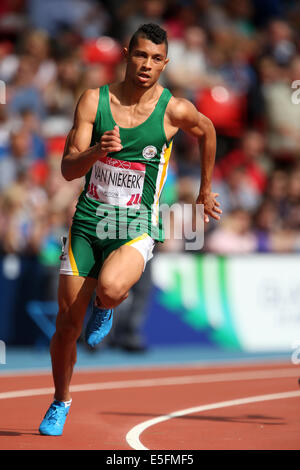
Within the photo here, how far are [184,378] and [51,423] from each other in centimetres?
429

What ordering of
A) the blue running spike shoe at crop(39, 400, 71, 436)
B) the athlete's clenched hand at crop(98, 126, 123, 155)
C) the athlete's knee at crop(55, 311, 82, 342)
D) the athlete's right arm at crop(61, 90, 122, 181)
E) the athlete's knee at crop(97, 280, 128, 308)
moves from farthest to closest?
1. the blue running spike shoe at crop(39, 400, 71, 436)
2. the athlete's knee at crop(55, 311, 82, 342)
3. the athlete's knee at crop(97, 280, 128, 308)
4. the athlete's right arm at crop(61, 90, 122, 181)
5. the athlete's clenched hand at crop(98, 126, 123, 155)

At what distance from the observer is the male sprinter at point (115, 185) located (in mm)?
6516

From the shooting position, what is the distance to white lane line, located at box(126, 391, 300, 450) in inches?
263

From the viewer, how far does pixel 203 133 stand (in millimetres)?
6965

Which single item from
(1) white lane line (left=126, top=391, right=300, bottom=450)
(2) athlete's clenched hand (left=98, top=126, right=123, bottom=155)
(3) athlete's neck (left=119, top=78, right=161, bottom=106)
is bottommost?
(1) white lane line (left=126, top=391, right=300, bottom=450)

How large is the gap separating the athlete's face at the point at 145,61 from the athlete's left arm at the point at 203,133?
30 centimetres

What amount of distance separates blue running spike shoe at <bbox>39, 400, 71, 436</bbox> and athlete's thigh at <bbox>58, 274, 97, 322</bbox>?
0.72 metres

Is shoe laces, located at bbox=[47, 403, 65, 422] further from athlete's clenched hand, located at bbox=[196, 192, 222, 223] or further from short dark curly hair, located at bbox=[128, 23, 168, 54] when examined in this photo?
short dark curly hair, located at bbox=[128, 23, 168, 54]

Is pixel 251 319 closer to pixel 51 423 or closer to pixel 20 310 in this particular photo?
pixel 20 310

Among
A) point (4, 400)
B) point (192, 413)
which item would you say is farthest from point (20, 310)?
point (192, 413)

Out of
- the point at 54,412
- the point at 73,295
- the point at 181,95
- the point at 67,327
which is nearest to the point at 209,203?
the point at 73,295

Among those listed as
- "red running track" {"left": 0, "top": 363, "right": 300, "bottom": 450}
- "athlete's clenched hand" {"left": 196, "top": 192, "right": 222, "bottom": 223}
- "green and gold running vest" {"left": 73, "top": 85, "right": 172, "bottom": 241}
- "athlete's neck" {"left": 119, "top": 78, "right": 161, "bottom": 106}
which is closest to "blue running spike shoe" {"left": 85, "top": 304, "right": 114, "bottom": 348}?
"green and gold running vest" {"left": 73, "top": 85, "right": 172, "bottom": 241}

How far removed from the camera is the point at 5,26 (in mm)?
17156

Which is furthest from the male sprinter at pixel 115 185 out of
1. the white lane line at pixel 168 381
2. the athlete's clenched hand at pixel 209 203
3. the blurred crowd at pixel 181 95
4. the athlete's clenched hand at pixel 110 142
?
the blurred crowd at pixel 181 95
